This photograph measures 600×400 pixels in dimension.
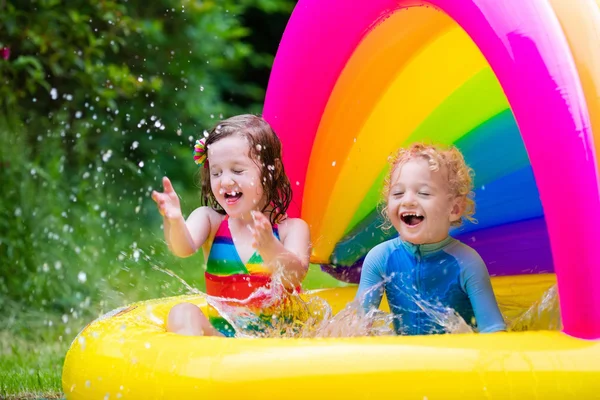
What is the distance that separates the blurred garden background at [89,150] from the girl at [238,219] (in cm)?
94

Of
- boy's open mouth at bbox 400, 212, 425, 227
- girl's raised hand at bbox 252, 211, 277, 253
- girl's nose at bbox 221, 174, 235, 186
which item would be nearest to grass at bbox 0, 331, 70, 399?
girl's nose at bbox 221, 174, 235, 186

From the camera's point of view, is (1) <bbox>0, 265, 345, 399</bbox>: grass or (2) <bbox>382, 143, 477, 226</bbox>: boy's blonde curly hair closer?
(2) <bbox>382, 143, 477, 226</bbox>: boy's blonde curly hair

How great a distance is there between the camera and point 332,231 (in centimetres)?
372

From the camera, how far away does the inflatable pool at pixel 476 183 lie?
84.1 inches

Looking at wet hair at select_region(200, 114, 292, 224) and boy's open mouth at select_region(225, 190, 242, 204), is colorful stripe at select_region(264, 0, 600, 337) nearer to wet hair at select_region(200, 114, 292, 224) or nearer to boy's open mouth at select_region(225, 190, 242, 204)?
wet hair at select_region(200, 114, 292, 224)

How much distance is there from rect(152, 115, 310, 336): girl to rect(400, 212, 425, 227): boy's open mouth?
1.20 feet

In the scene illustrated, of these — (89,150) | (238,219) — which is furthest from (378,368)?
(89,150)

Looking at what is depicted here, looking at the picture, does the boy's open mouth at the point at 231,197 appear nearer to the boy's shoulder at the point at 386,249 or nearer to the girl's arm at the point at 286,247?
the girl's arm at the point at 286,247

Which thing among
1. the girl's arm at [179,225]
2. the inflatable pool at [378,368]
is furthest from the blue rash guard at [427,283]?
the girl's arm at [179,225]

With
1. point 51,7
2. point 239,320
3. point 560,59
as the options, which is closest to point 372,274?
point 239,320

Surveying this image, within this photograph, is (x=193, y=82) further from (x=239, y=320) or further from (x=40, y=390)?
(x=239, y=320)

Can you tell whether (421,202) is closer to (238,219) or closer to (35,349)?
(238,219)

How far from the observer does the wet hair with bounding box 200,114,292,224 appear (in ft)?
10.1

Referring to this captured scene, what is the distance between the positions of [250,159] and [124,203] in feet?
10.7
